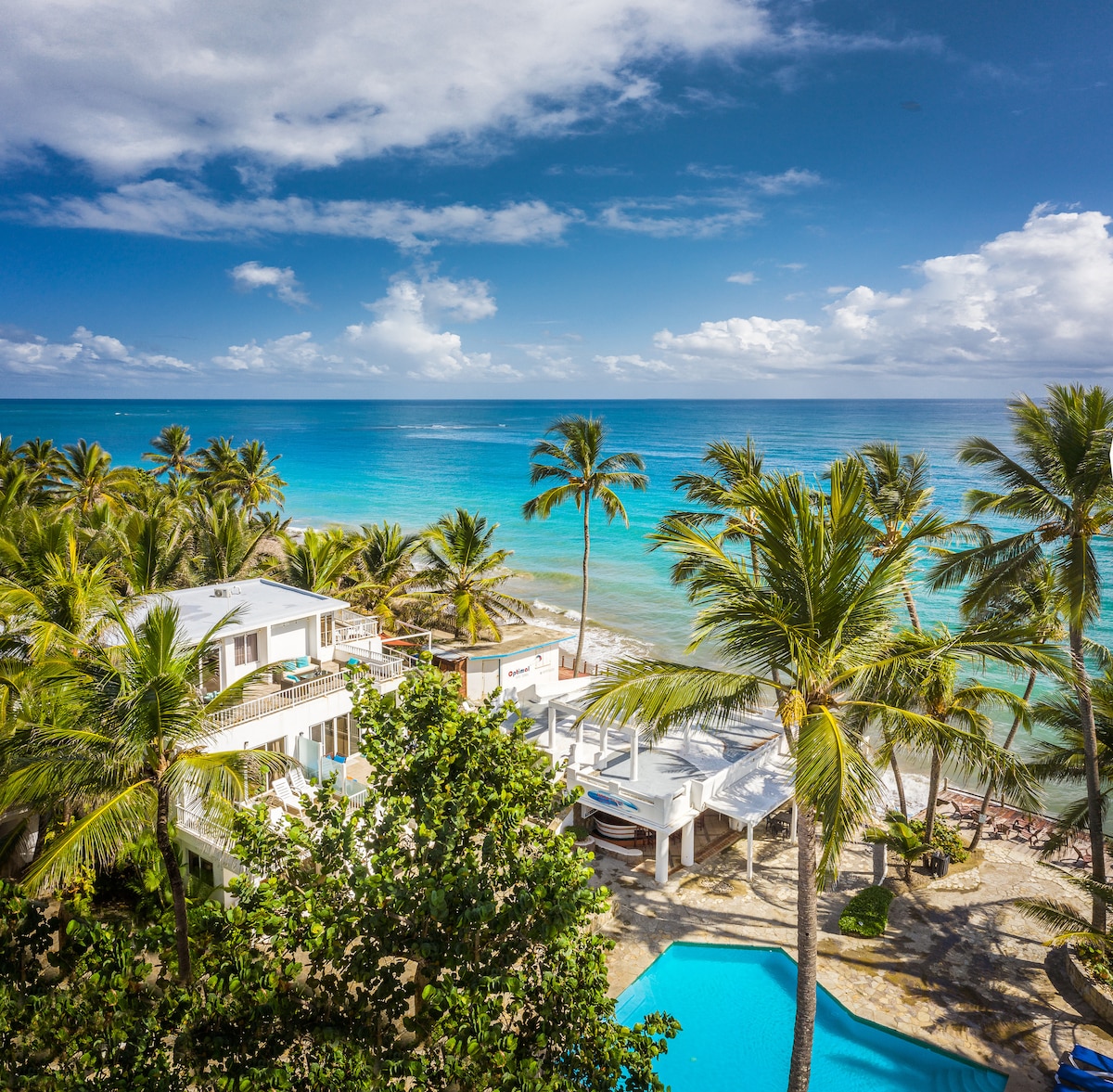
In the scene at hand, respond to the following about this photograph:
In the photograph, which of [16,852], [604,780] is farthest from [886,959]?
[16,852]

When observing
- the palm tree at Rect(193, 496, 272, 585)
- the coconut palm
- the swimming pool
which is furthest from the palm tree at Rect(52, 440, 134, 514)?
the coconut palm

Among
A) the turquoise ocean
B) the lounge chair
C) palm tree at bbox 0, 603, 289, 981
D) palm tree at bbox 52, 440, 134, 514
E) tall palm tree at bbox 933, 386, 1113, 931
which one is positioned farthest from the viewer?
the turquoise ocean

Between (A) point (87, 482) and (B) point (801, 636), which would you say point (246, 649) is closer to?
(B) point (801, 636)

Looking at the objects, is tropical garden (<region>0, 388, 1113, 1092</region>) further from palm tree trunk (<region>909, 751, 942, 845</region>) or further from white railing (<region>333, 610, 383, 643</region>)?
white railing (<region>333, 610, 383, 643</region>)

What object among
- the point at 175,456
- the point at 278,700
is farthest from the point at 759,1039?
the point at 175,456

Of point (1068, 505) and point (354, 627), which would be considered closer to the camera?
point (1068, 505)

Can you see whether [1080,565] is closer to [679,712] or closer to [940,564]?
[940,564]

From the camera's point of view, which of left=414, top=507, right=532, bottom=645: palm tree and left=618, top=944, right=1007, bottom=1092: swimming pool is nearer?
left=618, top=944, right=1007, bottom=1092: swimming pool
